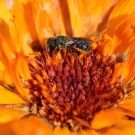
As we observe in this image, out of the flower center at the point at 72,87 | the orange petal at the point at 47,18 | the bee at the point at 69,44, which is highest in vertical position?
the orange petal at the point at 47,18

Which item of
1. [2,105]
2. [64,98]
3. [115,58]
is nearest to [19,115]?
[2,105]

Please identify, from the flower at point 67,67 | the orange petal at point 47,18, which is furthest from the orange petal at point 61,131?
the orange petal at point 47,18

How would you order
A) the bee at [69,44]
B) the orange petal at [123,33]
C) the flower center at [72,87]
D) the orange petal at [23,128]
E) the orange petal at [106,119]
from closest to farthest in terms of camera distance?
the orange petal at [23,128]
the orange petal at [106,119]
the flower center at [72,87]
the bee at [69,44]
the orange petal at [123,33]

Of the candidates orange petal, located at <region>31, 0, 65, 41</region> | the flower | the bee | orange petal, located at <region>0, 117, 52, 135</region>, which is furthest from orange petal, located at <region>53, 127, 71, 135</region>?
orange petal, located at <region>31, 0, 65, 41</region>

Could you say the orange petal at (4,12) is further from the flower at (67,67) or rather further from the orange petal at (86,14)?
the orange petal at (86,14)

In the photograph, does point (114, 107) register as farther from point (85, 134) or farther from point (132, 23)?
point (132, 23)

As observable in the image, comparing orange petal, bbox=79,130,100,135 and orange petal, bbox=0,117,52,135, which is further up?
orange petal, bbox=0,117,52,135

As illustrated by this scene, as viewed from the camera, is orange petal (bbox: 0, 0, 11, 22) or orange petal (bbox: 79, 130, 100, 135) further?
orange petal (bbox: 0, 0, 11, 22)

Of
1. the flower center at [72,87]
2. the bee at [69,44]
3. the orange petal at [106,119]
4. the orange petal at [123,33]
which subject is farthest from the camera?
the orange petal at [123,33]

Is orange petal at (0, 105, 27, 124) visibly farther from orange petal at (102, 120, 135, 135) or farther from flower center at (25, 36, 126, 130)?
orange petal at (102, 120, 135, 135)
